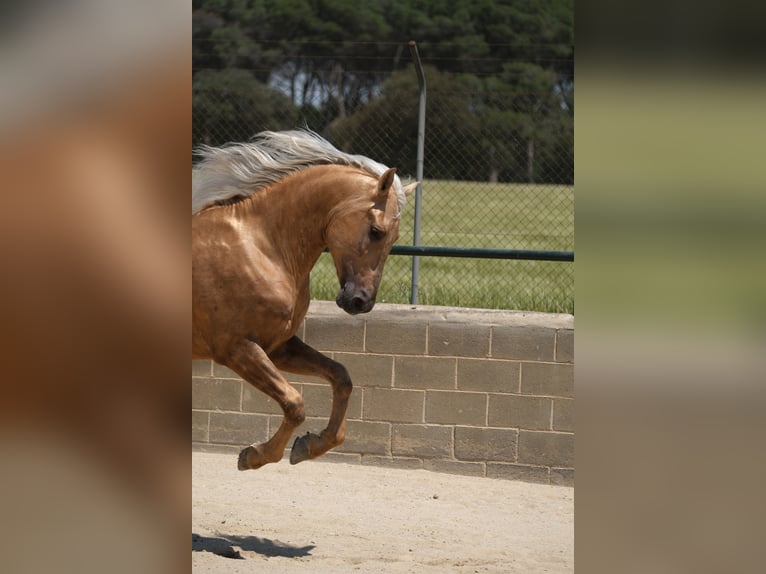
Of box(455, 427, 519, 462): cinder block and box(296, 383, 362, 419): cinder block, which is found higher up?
box(296, 383, 362, 419): cinder block

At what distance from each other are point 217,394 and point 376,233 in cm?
289

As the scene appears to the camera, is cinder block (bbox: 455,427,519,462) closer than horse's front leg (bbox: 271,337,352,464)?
No

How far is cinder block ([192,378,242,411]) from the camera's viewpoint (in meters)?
6.87

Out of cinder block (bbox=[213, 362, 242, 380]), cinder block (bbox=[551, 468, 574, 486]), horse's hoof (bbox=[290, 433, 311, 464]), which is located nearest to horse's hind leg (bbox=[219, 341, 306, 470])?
horse's hoof (bbox=[290, 433, 311, 464])

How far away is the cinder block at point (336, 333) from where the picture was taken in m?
6.69

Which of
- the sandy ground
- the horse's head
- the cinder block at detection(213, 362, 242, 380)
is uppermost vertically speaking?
the horse's head

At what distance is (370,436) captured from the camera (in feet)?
22.0
